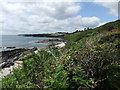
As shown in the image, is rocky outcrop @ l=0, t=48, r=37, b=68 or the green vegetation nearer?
the green vegetation

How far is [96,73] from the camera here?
13.2 feet

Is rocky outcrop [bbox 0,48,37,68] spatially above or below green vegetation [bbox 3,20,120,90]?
below

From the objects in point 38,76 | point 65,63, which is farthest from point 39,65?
point 65,63

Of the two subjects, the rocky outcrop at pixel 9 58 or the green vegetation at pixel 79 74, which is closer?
the green vegetation at pixel 79 74

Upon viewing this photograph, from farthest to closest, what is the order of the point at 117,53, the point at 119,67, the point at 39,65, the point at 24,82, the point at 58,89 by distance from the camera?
the point at 39,65 < the point at 117,53 < the point at 24,82 < the point at 119,67 < the point at 58,89

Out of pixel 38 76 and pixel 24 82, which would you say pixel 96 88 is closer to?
pixel 38 76

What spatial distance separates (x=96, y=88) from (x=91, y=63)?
0.70 metres

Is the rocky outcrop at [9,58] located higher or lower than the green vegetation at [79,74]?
lower

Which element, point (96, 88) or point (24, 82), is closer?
point (96, 88)

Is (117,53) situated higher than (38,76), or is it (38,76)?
(117,53)

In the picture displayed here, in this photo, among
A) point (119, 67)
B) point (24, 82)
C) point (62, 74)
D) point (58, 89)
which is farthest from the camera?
point (24, 82)

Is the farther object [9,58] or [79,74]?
[9,58]

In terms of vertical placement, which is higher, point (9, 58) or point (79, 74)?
point (79, 74)

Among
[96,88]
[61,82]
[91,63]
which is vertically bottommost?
[96,88]
